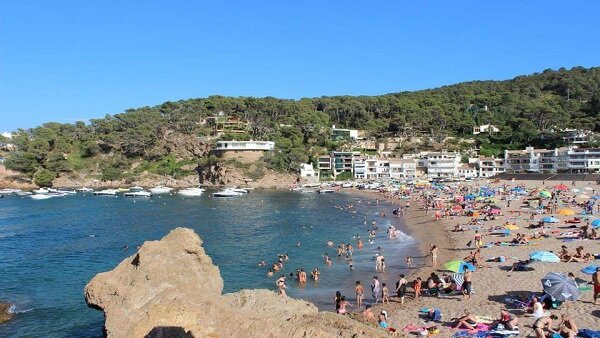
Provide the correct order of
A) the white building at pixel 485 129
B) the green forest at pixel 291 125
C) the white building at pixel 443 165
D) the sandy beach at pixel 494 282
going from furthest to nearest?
the white building at pixel 485 129 < the green forest at pixel 291 125 < the white building at pixel 443 165 < the sandy beach at pixel 494 282

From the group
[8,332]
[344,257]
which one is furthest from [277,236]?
[8,332]

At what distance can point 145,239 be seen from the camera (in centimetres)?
3859

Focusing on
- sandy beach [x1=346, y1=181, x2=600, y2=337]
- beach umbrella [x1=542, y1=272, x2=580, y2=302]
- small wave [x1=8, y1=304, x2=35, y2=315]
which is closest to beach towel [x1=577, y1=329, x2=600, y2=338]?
sandy beach [x1=346, y1=181, x2=600, y2=337]

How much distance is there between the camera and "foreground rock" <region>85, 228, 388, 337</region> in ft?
22.2

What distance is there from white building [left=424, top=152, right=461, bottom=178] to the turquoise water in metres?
39.5

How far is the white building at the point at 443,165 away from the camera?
330 ft

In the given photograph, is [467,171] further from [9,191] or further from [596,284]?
[9,191]

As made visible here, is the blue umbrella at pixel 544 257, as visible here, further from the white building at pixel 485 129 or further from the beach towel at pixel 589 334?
the white building at pixel 485 129

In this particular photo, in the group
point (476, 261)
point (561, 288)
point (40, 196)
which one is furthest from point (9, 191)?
point (561, 288)

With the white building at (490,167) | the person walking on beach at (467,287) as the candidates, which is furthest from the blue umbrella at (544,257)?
the white building at (490,167)

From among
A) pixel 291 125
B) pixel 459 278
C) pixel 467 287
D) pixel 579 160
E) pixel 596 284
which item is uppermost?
pixel 291 125

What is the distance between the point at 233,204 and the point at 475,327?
52.0 m

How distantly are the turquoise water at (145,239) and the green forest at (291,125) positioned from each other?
34207 millimetres

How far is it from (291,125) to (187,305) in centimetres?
11197
